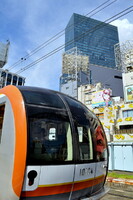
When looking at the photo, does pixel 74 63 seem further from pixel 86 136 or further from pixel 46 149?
pixel 46 149

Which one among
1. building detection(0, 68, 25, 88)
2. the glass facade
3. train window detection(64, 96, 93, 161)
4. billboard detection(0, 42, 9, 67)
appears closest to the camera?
train window detection(64, 96, 93, 161)

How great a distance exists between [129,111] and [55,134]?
1411 inches

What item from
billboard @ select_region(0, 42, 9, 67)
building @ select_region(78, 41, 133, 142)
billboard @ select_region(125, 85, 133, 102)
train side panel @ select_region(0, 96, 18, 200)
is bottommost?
train side panel @ select_region(0, 96, 18, 200)

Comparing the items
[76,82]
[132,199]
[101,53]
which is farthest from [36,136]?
[101,53]

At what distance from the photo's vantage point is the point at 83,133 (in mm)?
3230

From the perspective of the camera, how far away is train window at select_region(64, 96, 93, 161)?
10.1 ft

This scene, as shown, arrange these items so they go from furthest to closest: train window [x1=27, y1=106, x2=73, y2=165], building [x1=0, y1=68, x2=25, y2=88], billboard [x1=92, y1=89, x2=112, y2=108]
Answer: building [x1=0, y1=68, x2=25, y2=88], billboard [x1=92, y1=89, x2=112, y2=108], train window [x1=27, y1=106, x2=73, y2=165]

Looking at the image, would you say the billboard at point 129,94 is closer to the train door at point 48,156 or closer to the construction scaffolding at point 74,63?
the construction scaffolding at point 74,63

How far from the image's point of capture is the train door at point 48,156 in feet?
8.09

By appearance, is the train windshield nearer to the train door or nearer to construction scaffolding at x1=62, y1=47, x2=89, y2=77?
the train door

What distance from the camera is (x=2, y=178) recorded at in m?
2.54

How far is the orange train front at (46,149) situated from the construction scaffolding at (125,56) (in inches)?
2167

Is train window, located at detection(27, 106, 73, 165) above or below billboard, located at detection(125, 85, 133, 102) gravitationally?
below

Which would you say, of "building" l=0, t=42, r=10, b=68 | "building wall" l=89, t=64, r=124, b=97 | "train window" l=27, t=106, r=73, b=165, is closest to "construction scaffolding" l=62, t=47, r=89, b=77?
"building wall" l=89, t=64, r=124, b=97
